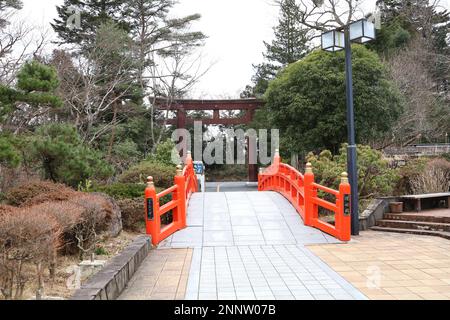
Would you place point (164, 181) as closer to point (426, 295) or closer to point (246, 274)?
point (246, 274)

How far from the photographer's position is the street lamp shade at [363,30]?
802cm

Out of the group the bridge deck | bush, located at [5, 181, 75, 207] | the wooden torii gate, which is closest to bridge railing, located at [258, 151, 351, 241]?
the bridge deck

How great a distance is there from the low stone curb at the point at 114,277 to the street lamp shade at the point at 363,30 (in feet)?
18.6

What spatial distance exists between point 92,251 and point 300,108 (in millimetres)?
11761

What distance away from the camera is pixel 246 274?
227 inches

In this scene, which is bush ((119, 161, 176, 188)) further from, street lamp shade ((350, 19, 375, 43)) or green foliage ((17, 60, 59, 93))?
street lamp shade ((350, 19, 375, 43))

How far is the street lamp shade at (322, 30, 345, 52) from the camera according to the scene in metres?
8.47

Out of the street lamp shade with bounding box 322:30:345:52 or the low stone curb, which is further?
the street lamp shade with bounding box 322:30:345:52

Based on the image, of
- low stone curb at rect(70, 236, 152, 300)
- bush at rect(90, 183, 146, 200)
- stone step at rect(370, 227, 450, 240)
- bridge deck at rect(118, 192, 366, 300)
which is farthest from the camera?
bush at rect(90, 183, 146, 200)

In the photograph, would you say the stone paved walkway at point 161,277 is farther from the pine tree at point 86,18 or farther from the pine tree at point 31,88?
the pine tree at point 86,18

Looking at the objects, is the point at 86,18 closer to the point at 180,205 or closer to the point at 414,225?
the point at 180,205

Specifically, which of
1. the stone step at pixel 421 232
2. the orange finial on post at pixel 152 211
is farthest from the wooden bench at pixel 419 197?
the orange finial on post at pixel 152 211

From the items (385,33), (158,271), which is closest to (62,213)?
(158,271)

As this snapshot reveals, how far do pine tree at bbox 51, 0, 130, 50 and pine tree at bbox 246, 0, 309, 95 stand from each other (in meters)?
11.8
